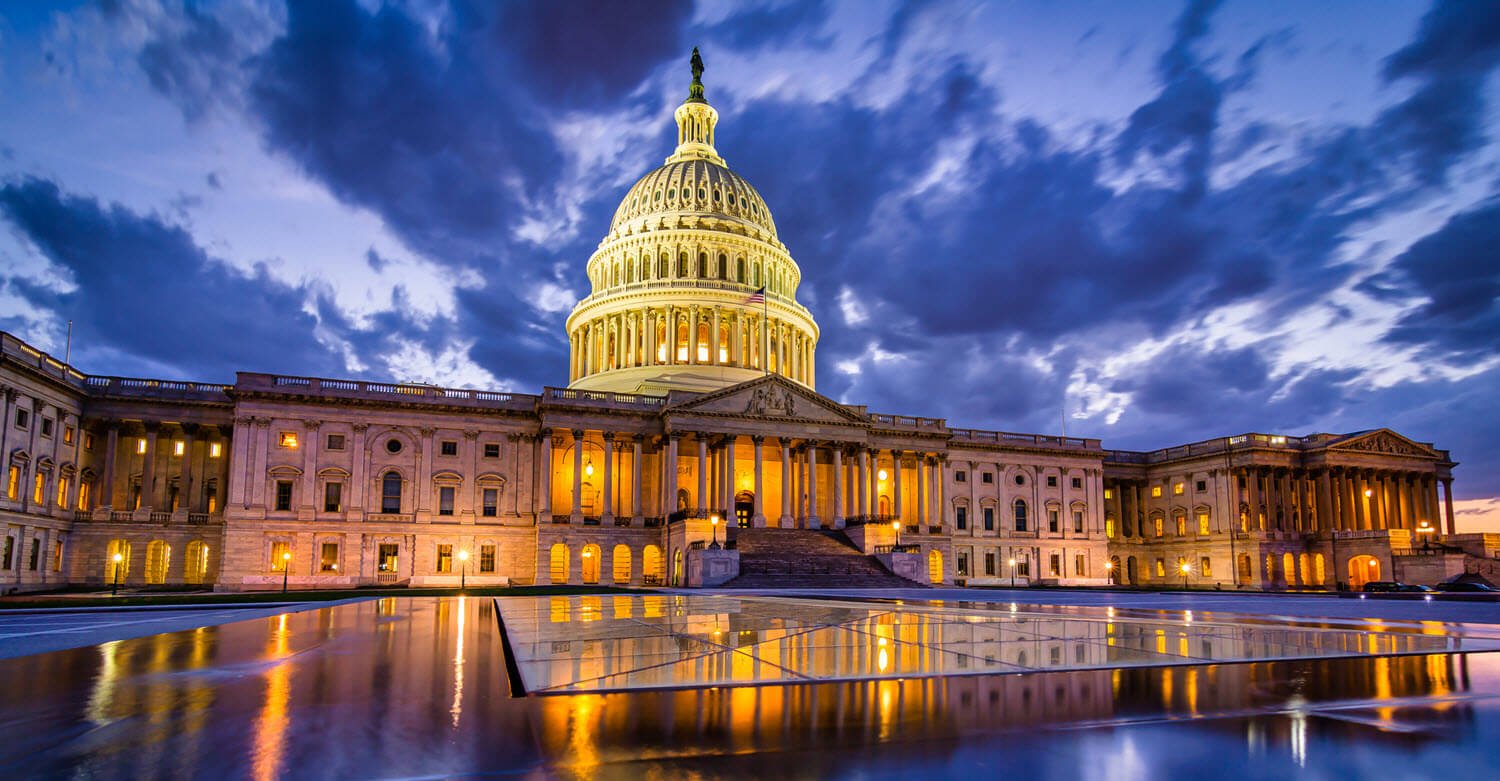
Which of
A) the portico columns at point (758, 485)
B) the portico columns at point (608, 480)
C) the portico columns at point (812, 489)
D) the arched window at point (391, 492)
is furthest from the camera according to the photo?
the portico columns at point (812, 489)

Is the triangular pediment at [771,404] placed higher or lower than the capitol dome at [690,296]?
lower

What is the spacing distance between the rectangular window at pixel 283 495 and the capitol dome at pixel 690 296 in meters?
32.6

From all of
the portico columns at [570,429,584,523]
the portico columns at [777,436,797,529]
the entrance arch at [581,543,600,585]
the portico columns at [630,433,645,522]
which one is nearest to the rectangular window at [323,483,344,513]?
the portico columns at [570,429,584,523]

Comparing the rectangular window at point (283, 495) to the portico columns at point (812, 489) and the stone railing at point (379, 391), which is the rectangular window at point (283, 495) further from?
the portico columns at point (812, 489)

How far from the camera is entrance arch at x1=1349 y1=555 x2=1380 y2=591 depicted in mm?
89188

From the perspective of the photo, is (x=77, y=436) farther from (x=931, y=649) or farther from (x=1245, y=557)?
(x=1245, y=557)

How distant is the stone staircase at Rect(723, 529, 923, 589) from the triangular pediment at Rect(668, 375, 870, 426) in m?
10.1

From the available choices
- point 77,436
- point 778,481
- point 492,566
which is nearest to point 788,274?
point 778,481

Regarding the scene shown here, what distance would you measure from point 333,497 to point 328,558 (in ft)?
15.3

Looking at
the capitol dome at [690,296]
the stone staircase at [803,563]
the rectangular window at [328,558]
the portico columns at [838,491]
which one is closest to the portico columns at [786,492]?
the stone staircase at [803,563]

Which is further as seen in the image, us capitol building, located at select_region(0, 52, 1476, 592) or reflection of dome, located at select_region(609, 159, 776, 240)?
reflection of dome, located at select_region(609, 159, 776, 240)

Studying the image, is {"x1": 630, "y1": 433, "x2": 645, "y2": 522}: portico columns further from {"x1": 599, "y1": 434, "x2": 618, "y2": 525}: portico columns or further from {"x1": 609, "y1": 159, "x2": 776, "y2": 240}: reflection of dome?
{"x1": 609, "y1": 159, "x2": 776, "y2": 240}: reflection of dome

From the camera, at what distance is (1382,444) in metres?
96.8

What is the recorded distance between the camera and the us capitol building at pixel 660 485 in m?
68.0
